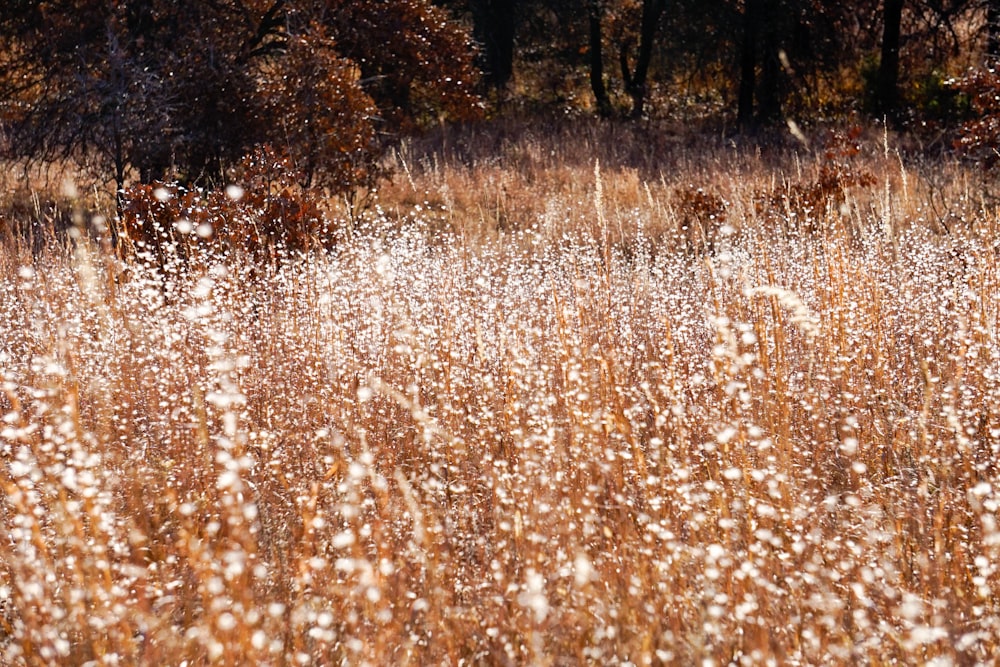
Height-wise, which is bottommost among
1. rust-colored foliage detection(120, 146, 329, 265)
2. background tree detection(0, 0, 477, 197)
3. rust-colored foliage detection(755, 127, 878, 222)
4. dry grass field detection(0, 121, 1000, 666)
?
rust-colored foliage detection(755, 127, 878, 222)

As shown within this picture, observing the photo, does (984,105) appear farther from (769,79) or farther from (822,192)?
(769,79)

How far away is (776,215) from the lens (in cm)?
752

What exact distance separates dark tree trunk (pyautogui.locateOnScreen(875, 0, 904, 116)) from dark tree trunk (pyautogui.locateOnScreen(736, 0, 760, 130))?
2.42 meters

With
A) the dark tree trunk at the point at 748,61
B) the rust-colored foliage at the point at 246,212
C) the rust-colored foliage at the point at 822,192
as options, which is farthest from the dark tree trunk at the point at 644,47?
the rust-colored foliage at the point at 246,212

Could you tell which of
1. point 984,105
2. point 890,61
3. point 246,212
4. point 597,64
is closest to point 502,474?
point 246,212

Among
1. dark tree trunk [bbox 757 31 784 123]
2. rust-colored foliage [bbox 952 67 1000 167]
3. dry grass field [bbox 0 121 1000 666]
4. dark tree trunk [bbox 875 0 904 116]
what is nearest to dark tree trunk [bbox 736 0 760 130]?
dark tree trunk [bbox 757 31 784 123]

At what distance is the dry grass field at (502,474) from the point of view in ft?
6.94

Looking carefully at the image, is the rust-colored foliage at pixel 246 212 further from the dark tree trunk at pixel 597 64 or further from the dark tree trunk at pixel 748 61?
the dark tree trunk at pixel 597 64

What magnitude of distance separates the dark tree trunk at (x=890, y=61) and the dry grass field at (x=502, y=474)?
42.8 ft

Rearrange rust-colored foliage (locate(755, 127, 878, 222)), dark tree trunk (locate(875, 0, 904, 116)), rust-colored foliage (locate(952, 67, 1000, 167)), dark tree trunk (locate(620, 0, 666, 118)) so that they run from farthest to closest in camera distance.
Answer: dark tree trunk (locate(620, 0, 666, 118)), dark tree trunk (locate(875, 0, 904, 116)), rust-colored foliage (locate(755, 127, 878, 222)), rust-colored foliage (locate(952, 67, 1000, 167))

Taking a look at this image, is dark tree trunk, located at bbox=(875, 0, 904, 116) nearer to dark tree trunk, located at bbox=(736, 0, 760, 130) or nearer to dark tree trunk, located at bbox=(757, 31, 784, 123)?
dark tree trunk, located at bbox=(757, 31, 784, 123)

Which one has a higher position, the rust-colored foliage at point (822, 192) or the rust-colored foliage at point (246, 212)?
the rust-colored foliage at point (246, 212)

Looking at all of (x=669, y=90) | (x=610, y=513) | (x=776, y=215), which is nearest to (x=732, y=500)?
(x=610, y=513)

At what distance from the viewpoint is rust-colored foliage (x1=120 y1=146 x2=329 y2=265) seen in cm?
608
